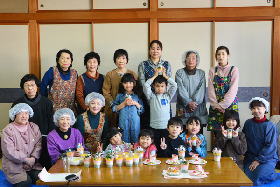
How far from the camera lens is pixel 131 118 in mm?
3324

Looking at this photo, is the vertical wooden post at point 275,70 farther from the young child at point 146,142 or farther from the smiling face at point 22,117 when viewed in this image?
the smiling face at point 22,117

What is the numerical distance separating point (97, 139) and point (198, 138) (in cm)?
126

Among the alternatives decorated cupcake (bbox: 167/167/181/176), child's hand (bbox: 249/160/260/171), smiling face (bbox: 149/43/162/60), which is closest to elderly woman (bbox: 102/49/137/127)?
smiling face (bbox: 149/43/162/60)

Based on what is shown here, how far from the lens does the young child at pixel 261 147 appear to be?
10.0 feet

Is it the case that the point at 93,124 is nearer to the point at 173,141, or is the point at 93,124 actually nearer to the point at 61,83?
the point at 61,83

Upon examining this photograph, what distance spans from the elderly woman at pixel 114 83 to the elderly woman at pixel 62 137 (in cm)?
72

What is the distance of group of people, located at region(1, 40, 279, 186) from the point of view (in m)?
2.96

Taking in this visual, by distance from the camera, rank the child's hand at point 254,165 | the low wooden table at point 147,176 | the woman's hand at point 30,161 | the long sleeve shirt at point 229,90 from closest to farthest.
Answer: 1. the low wooden table at point 147,176
2. the woman's hand at point 30,161
3. the child's hand at point 254,165
4. the long sleeve shirt at point 229,90

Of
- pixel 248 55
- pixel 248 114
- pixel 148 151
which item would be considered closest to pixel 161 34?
pixel 248 55

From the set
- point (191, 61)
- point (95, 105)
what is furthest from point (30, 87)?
point (191, 61)

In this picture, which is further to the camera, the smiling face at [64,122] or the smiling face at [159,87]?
the smiling face at [159,87]

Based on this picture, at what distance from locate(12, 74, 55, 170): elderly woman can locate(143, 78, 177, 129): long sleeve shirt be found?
1333mm

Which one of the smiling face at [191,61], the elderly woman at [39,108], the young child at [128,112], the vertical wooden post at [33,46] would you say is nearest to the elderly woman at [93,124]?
the young child at [128,112]

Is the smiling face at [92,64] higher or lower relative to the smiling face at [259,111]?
higher
